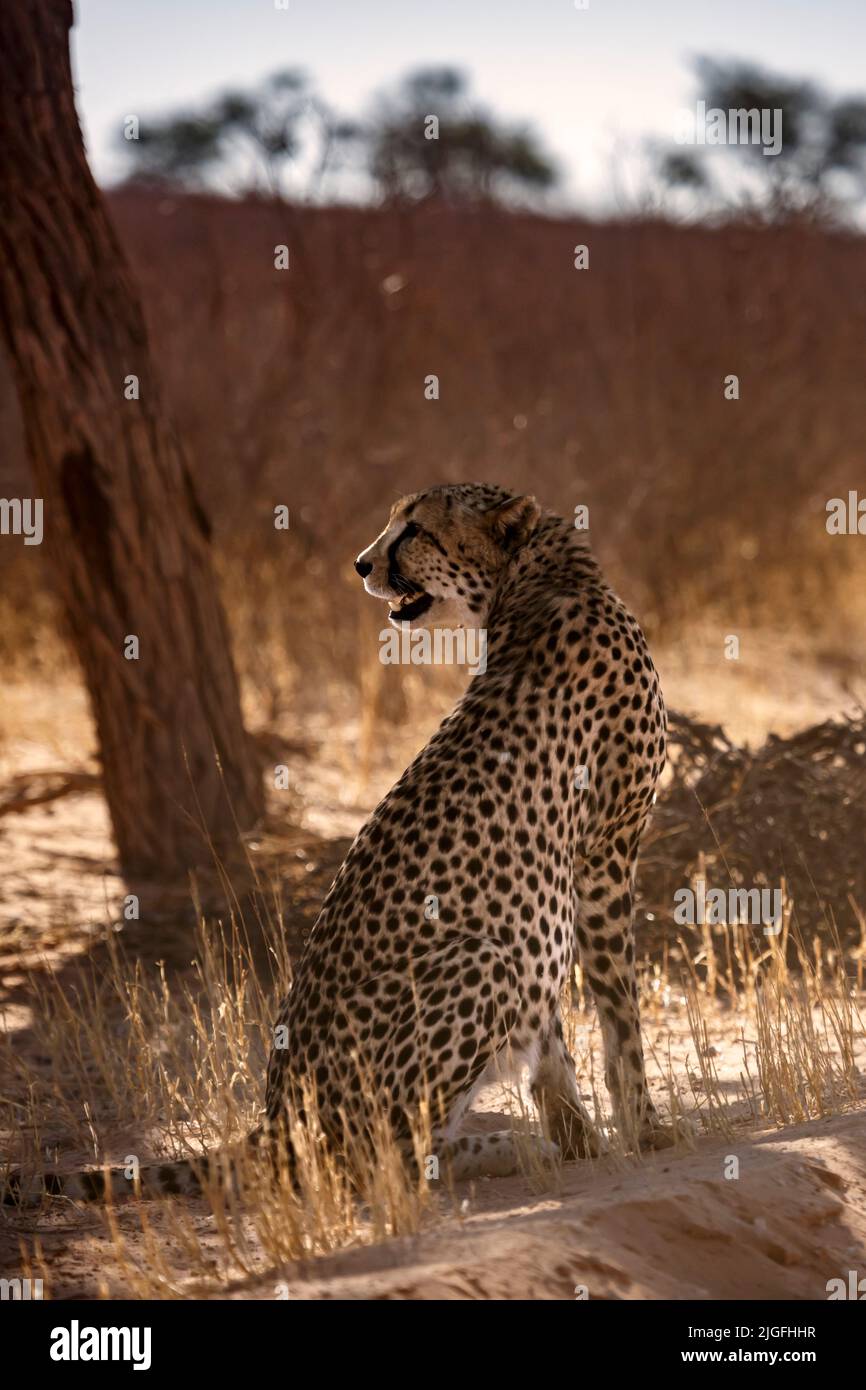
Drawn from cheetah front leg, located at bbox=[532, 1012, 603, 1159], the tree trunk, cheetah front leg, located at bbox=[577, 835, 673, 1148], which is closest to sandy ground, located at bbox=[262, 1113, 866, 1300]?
cheetah front leg, located at bbox=[532, 1012, 603, 1159]

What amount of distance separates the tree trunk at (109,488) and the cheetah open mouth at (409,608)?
6.40 feet

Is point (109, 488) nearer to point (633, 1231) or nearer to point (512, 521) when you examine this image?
point (512, 521)

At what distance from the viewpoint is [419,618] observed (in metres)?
4.02

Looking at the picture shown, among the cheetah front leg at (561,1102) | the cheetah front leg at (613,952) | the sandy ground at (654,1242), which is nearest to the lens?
the sandy ground at (654,1242)

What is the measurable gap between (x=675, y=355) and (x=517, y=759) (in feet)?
31.7

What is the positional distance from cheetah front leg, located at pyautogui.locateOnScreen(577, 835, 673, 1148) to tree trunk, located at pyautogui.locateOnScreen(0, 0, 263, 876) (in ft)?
7.28

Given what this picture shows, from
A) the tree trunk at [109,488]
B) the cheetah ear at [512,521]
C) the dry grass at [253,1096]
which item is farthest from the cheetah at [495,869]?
the tree trunk at [109,488]

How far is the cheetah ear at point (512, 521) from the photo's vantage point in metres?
3.90

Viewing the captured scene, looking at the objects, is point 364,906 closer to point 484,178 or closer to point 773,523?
point 773,523

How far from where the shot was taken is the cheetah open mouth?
3994 millimetres

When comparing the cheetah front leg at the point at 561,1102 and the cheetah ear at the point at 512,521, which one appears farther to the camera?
the cheetah ear at the point at 512,521

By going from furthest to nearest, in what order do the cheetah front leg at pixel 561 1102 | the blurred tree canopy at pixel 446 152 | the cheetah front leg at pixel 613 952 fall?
the blurred tree canopy at pixel 446 152
the cheetah front leg at pixel 613 952
the cheetah front leg at pixel 561 1102

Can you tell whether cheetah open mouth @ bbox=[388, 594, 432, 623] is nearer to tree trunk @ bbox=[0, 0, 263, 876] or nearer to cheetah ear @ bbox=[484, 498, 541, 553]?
cheetah ear @ bbox=[484, 498, 541, 553]

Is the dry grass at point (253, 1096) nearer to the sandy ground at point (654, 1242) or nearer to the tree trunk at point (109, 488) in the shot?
the sandy ground at point (654, 1242)
